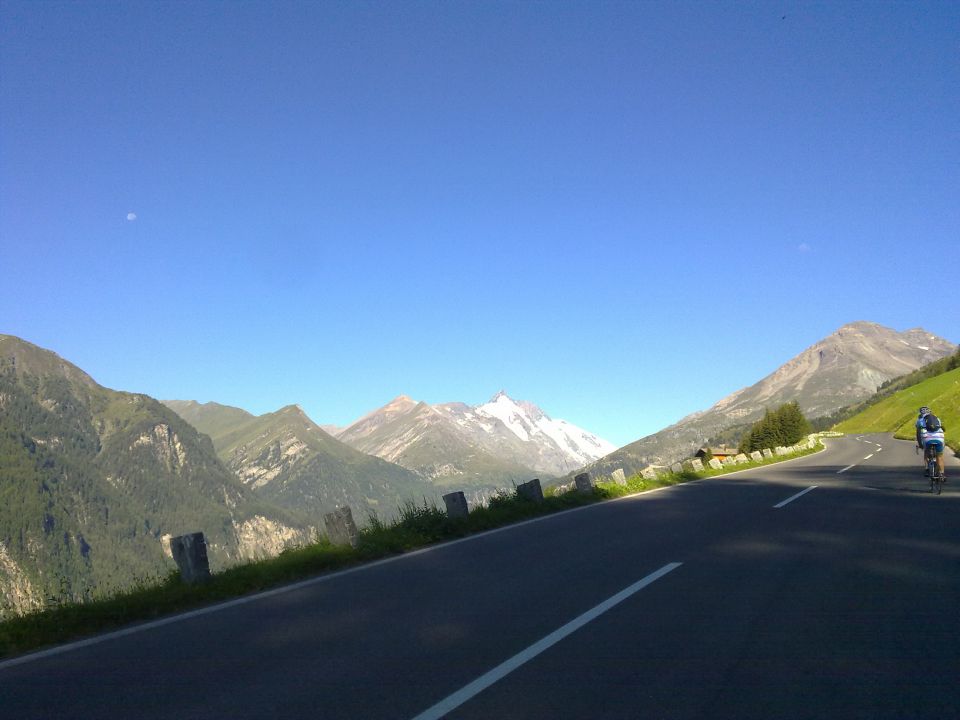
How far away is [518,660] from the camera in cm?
464

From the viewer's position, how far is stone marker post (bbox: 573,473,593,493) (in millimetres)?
18188

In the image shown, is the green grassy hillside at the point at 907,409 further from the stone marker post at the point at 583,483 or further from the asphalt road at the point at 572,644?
the asphalt road at the point at 572,644

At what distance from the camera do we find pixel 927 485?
17.5m

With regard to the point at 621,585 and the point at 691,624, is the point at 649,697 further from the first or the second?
the point at 621,585

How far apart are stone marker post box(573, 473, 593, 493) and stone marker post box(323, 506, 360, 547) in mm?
8258

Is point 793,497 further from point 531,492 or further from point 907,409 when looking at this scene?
point 907,409

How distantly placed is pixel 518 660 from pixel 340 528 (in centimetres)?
688

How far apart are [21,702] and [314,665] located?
189 centimetres

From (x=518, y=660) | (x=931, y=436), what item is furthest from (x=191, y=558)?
(x=931, y=436)

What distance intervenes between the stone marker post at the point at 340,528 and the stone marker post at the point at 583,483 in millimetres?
8258

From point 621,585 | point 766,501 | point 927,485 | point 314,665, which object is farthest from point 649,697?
point 927,485

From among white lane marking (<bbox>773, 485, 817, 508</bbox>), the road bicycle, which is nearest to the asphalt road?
white lane marking (<bbox>773, 485, 817, 508</bbox>)

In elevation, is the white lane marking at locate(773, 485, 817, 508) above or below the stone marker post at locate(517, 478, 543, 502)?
below

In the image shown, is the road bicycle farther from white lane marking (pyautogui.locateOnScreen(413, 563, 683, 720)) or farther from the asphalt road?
white lane marking (pyautogui.locateOnScreen(413, 563, 683, 720))
